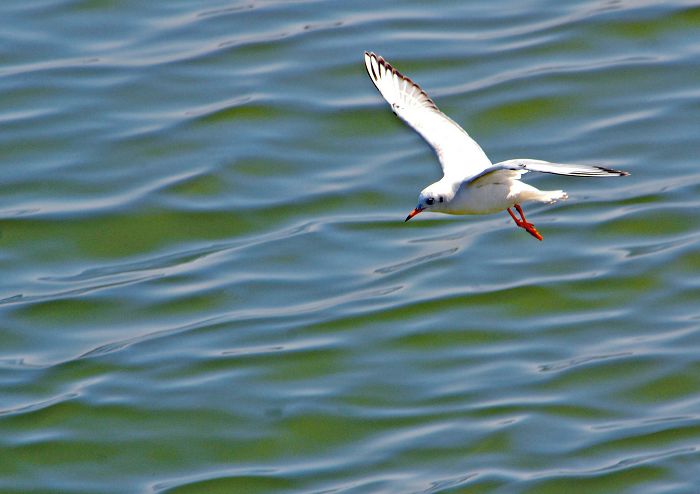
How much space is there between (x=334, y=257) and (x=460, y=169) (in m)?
5.05

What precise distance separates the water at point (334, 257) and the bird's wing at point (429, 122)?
124 inches

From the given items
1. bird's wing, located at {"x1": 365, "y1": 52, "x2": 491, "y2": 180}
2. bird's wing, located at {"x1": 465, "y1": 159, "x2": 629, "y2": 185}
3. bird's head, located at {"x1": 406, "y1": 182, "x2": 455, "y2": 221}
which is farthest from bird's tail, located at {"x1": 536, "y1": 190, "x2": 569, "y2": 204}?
bird's wing, located at {"x1": 465, "y1": 159, "x2": 629, "y2": 185}

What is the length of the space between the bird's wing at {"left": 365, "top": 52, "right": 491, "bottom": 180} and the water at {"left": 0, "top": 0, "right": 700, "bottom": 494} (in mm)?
3145

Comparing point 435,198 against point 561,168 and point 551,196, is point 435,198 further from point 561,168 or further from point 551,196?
point 561,168

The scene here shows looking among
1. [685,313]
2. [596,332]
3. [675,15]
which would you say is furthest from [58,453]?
[675,15]

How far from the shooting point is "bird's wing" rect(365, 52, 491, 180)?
12.7 meters

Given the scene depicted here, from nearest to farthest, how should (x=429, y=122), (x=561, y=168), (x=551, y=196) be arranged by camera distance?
(x=561, y=168), (x=551, y=196), (x=429, y=122)

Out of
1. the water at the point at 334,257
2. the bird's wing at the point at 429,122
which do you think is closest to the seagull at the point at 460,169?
the bird's wing at the point at 429,122

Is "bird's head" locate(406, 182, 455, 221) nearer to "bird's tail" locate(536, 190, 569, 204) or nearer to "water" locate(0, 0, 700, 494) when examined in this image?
"bird's tail" locate(536, 190, 569, 204)

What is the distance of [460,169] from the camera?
41.0 feet

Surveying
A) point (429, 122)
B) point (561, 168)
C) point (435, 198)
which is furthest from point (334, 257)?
point (561, 168)

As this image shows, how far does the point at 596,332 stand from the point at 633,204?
7.48ft

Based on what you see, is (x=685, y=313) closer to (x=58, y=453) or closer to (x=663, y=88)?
(x=663, y=88)

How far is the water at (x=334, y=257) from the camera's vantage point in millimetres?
14938
